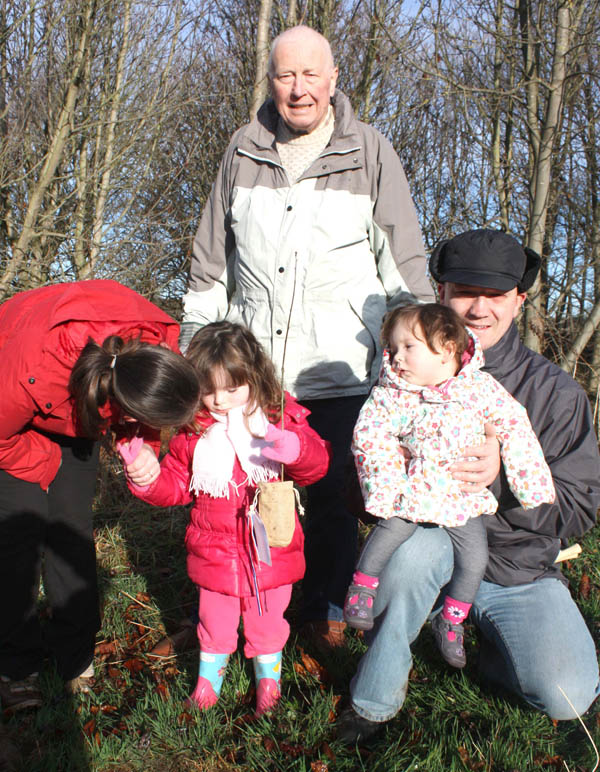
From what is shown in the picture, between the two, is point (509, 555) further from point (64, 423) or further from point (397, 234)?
point (64, 423)

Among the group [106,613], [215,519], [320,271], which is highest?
[320,271]

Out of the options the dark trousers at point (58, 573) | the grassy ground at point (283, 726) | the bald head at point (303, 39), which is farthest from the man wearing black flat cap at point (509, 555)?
the dark trousers at point (58, 573)

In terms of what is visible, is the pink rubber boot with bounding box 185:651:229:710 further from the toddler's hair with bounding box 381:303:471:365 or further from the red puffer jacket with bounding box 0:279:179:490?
the toddler's hair with bounding box 381:303:471:365

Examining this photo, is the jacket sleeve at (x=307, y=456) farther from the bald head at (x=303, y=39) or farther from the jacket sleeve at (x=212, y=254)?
the bald head at (x=303, y=39)

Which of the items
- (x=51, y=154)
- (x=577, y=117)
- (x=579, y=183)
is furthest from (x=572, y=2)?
(x=51, y=154)

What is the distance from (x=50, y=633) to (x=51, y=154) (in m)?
5.26

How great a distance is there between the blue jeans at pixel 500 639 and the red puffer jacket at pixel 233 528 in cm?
40

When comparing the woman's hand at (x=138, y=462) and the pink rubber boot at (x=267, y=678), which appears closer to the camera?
the woman's hand at (x=138, y=462)

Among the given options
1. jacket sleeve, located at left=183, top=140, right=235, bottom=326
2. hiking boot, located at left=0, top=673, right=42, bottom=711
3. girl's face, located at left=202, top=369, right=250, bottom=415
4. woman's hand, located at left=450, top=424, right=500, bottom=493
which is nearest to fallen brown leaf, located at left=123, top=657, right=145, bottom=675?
hiking boot, located at left=0, top=673, right=42, bottom=711

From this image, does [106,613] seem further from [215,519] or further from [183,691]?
[215,519]

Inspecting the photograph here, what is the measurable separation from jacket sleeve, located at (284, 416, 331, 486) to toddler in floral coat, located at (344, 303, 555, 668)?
5.7 inches

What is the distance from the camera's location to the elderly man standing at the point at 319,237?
2.76 m

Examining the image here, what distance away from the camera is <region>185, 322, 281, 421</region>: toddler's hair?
2348 mm

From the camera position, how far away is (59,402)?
2.29 m
